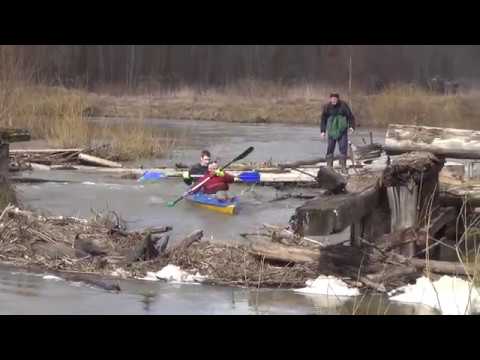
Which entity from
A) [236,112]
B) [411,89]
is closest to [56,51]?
[236,112]

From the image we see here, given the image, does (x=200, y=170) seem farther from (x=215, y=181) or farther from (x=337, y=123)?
(x=337, y=123)

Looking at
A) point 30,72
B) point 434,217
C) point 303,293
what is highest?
point 30,72

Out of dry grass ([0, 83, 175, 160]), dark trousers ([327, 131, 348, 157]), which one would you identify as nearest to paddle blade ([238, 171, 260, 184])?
dark trousers ([327, 131, 348, 157])

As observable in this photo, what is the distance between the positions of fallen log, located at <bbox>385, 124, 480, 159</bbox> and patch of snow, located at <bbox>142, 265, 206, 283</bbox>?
2316mm

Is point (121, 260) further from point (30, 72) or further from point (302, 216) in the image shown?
point (30, 72)

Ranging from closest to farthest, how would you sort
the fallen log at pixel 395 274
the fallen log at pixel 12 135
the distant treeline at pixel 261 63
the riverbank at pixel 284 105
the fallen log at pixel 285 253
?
the fallen log at pixel 395 274 → the fallen log at pixel 285 253 → the fallen log at pixel 12 135 → the riverbank at pixel 284 105 → the distant treeline at pixel 261 63

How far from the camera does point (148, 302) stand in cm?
715

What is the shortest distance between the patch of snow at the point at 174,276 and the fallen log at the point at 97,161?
376 inches

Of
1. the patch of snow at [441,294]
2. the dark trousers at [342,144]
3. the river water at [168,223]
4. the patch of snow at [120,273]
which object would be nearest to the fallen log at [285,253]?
the river water at [168,223]

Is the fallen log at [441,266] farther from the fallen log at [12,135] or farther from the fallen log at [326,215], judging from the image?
the fallen log at [12,135]

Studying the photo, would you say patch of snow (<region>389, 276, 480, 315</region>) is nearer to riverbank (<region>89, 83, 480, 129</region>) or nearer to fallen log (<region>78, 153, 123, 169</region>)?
fallen log (<region>78, 153, 123, 169</region>)

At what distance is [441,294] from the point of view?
7.23 meters

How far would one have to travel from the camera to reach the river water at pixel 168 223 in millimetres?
6977

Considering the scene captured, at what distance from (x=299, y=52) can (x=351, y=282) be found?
39364 millimetres
